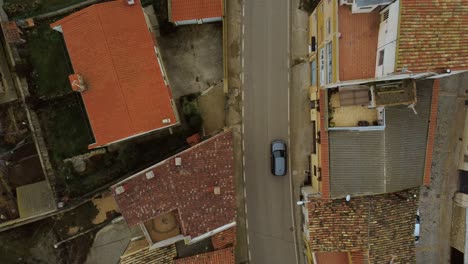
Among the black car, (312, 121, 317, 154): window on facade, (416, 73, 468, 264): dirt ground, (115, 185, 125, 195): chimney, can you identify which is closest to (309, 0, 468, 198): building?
(312, 121, 317, 154): window on facade

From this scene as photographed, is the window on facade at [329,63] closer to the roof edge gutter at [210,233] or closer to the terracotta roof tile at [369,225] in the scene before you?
the terracotta roof tile at [369,225]

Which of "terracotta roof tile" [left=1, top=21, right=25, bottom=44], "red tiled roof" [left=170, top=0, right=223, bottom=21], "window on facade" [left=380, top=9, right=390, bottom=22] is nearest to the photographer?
"window on facade" [left=380, top=9, right=390, bottom=22]

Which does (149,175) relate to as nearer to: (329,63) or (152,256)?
(152,256)

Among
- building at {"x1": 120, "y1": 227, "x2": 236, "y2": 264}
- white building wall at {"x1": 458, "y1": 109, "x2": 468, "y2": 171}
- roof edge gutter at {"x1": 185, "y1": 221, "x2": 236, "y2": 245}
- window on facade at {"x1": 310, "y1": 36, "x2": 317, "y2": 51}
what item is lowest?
building at {"x1": 120, "y1": 227, "x2": 236, "y2": 264}

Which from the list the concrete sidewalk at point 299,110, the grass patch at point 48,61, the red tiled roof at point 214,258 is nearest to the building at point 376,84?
the concrete sidewalk at point 299,110

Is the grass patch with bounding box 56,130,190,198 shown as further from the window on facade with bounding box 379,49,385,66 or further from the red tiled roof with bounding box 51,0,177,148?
the window on facade with bounding box 379,49,385,66

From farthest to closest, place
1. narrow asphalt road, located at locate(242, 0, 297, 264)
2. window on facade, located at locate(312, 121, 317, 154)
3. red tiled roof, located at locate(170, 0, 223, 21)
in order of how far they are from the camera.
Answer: narrow asphalt road, located at locate(242, 0, 297, 264) → window on facade, located at locate(312, 121, 317, 154) → red tiled roof, located at locate(170, 0, 223, 21)
